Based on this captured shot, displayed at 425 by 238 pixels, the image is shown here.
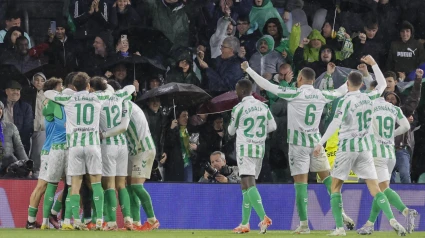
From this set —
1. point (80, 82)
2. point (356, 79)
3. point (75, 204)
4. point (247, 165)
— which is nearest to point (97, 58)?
point (80, 82)

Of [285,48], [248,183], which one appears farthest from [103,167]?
[285,48]

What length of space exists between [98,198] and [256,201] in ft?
7.73

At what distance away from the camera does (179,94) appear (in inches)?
907

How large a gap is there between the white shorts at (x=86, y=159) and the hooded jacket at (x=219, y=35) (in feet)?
22.0

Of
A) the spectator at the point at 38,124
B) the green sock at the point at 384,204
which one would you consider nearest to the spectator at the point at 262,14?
the spectator at the point at 38,124

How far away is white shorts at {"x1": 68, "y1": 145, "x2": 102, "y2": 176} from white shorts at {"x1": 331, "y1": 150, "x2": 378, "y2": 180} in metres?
3.53

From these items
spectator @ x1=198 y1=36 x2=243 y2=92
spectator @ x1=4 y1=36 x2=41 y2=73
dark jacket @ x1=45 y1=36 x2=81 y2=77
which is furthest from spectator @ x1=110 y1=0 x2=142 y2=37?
spectator @ x1=4 y1=36 x2=41 y2=73

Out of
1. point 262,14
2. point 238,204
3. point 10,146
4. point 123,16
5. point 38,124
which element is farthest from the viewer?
point 262,14

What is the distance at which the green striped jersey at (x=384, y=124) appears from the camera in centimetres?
1906

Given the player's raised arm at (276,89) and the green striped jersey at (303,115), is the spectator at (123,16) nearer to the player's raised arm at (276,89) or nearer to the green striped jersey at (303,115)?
the player's raised arm at (276,89)

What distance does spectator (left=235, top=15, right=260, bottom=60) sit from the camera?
25.0 m

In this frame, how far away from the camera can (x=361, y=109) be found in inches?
720

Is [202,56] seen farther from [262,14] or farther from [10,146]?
[10,146]

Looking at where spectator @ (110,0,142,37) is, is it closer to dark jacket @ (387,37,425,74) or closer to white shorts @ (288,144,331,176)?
dark jacket @ (387,37,425,74)
